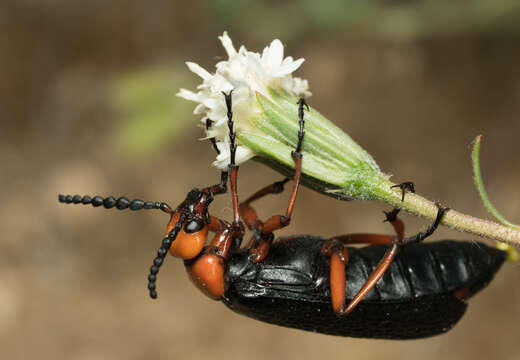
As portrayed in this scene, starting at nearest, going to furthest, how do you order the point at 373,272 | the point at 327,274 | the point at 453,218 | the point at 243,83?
the point at 453,218
the point at 243,83
the point at 373,272
the point at 327,274

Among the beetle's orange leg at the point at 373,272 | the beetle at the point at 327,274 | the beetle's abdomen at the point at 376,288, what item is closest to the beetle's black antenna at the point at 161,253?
the beetle at the point at 327,274

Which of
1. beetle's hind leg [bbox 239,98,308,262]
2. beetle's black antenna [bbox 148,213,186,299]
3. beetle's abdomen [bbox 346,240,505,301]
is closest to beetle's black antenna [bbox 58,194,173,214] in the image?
beetle's black antenna [bbox 148,213,186,299]

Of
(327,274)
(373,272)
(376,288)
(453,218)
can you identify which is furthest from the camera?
(327,274)

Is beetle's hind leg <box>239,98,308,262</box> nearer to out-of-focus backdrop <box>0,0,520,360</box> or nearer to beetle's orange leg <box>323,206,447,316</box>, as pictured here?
beetle's orange leg <box>323,206,447,316</box>

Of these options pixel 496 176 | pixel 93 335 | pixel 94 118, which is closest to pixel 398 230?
pixel 496 176

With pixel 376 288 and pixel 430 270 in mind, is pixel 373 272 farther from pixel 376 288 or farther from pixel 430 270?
pixel 430 270

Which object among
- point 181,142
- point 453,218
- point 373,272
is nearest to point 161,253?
point 373,272

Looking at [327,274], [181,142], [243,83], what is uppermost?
[181,142]

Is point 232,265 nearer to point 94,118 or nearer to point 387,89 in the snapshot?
point 387,89
